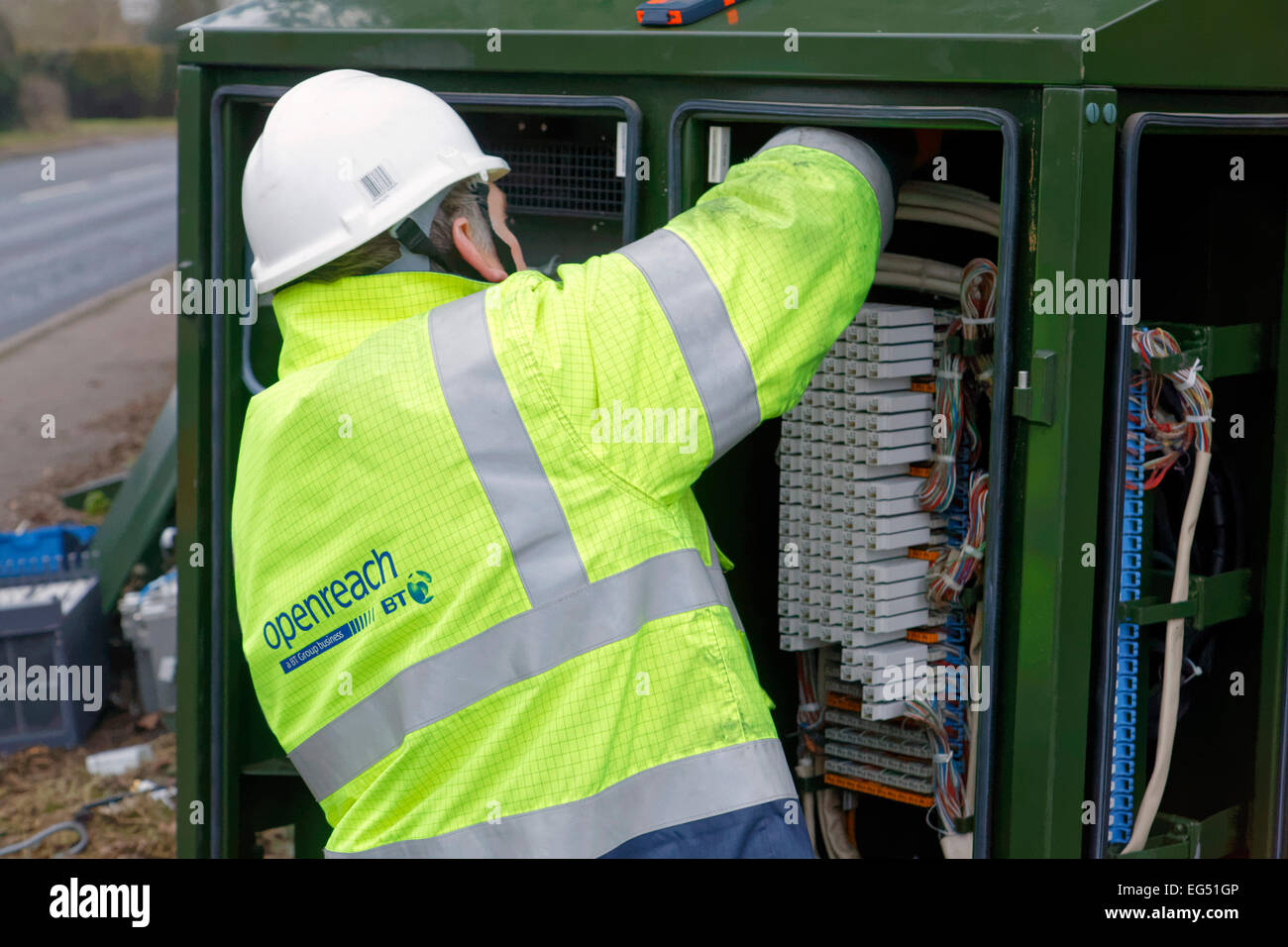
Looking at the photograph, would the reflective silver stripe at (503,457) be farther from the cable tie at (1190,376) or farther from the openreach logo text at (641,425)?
the cable tie at (1190,376)

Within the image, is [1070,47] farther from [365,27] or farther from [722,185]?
[365,27]

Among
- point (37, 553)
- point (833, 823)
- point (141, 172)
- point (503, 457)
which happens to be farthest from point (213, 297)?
point (141, 172)

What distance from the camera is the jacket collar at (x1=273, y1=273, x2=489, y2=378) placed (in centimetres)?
219

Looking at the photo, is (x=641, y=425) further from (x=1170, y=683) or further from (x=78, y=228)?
(x=78, y=228)


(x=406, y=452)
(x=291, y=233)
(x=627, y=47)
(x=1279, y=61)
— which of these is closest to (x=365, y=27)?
(x=627, y=47)

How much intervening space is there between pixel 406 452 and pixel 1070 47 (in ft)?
3.62

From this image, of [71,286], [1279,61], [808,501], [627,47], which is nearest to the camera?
[1279,61]

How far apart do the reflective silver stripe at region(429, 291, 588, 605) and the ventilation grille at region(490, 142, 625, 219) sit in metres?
0.92

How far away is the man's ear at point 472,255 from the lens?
2.25 metres

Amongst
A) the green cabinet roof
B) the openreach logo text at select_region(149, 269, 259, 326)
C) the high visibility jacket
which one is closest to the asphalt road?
the openreach logo text at select_region(149, 269, 259, 326)

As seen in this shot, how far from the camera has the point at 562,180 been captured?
9.68 ft

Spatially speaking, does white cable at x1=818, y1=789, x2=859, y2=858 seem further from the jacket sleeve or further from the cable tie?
the jacket sleeve

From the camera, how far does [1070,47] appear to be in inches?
84.3

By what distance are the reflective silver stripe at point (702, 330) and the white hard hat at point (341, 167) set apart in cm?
40
